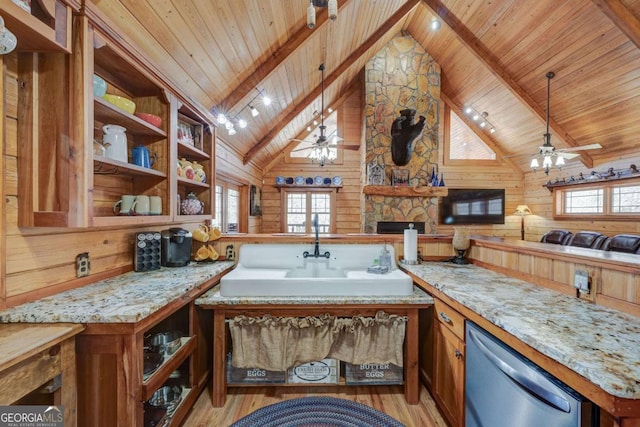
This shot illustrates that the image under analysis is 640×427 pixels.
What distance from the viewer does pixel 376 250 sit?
7.59 ft

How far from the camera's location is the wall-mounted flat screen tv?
22.6 ft

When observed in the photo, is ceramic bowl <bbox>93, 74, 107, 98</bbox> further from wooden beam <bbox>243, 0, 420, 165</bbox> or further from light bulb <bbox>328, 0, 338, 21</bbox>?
wooden beam <bbox>243, 0, 420, 165</bbox>

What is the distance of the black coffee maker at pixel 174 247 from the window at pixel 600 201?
7147mm

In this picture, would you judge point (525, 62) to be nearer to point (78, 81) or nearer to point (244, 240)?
point (244, 240)

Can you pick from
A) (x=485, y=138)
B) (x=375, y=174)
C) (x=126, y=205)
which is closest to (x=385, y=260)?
(x=126, y=205)

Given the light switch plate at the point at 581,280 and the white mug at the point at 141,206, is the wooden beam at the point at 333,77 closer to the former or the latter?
the white mug at the point at 141,206

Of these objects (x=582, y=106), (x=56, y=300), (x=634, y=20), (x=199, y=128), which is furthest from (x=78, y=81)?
(x=582, y=106)

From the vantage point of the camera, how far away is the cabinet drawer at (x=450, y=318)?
1.50 m

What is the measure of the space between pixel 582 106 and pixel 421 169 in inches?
107

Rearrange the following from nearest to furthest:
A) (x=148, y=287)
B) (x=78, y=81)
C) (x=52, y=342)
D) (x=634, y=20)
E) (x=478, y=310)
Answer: (x=52, y=342)
(x=78, y=81)
(x=478, y=310)
(x=148, y=287)
(x=634, y=20)

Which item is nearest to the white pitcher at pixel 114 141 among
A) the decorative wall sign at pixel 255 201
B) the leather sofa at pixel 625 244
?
the decorative wall sign at pixel 255 201

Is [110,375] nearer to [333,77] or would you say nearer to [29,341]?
[29,341]

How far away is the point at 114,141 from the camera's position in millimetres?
1449

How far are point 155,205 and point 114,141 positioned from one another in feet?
1.49
